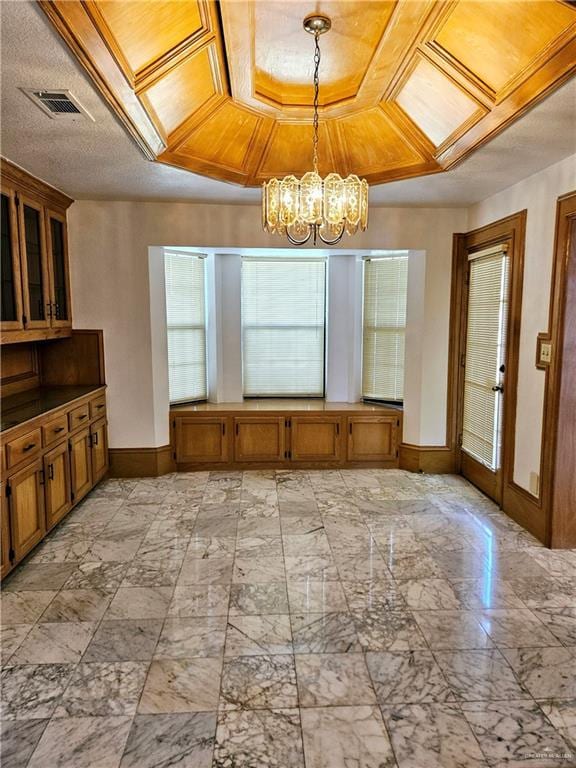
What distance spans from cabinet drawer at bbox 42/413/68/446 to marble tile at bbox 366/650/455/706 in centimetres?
246

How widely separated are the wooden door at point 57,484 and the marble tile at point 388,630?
220 cm

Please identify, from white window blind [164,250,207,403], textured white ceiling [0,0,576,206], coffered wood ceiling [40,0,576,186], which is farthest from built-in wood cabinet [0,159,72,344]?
coffered wood ceiling [40,0,576,186]

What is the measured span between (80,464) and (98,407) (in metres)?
0.65

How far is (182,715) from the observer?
193 cm

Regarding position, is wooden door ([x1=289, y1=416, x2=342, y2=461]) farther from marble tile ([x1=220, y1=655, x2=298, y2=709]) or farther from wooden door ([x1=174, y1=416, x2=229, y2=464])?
marble tile ([x1=220, y1=655, x2=298, y2=709])

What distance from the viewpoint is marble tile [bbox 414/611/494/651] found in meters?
2.35

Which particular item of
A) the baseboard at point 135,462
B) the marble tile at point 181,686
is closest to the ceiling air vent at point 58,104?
the marble tile at point 181,686

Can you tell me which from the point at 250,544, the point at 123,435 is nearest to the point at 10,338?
the point at 123,435

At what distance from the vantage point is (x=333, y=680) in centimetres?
211

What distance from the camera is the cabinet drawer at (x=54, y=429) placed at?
131 inches

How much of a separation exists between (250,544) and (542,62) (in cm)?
316

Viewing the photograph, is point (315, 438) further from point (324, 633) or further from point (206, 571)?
point (324, 633)

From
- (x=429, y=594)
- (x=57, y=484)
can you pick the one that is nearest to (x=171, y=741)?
(x=429, y=594)

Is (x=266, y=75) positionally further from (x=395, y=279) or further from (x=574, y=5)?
(x=395, y=279)
